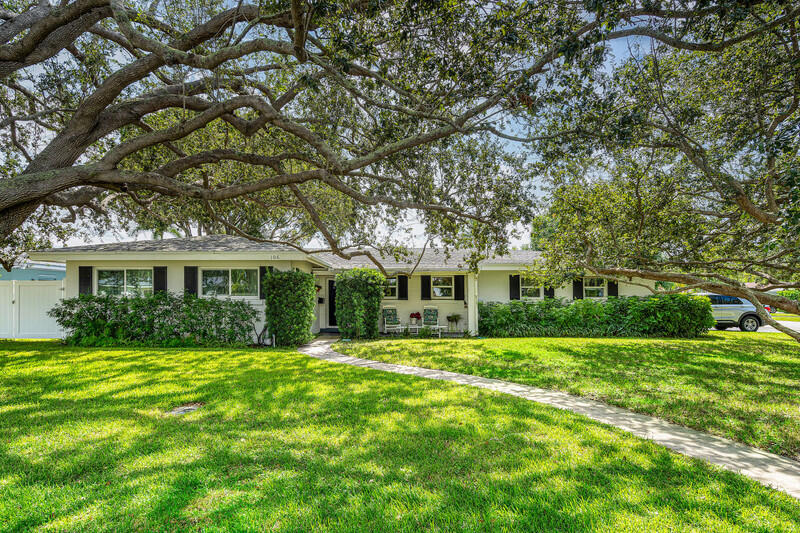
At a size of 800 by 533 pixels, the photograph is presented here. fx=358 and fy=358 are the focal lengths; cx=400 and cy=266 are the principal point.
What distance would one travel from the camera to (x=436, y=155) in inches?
322

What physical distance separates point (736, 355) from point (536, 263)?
5.79 m

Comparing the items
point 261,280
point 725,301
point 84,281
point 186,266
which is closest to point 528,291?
point 725,301

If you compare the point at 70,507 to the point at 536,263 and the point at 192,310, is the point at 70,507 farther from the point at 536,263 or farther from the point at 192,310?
the point at 536,263

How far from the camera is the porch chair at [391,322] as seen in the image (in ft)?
46.9

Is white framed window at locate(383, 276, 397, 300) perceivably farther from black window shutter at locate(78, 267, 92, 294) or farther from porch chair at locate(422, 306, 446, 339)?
black window shutter at locate(78, 267, 92, 294)

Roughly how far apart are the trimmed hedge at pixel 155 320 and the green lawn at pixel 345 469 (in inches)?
208

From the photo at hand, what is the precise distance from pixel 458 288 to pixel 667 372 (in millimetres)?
8449

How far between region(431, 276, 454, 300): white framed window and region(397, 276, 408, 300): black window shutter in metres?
1.14

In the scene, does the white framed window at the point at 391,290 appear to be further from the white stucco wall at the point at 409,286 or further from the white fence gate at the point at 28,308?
the white fence gate at the point at 28,308

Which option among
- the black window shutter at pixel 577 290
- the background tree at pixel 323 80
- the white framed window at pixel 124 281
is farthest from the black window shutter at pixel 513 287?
the white framed window at pixel 124 281

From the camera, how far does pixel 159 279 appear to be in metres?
11.9

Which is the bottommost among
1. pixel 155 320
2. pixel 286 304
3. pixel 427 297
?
pixel 155 320

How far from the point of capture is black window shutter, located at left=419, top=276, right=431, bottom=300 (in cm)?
1540

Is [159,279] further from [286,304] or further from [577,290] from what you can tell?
[577,290]
